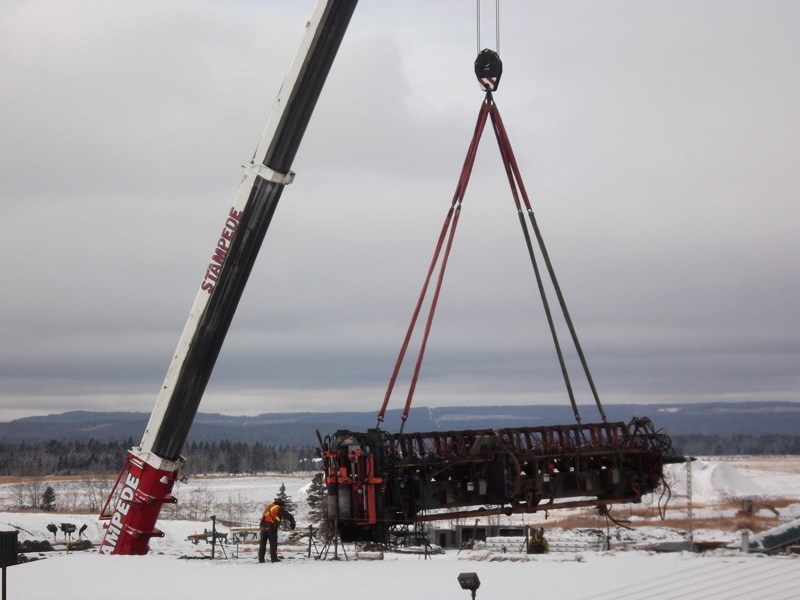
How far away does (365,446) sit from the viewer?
19844mm

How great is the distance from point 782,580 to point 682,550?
526 centimetres

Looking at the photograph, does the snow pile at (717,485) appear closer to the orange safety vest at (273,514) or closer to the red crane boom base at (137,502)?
the red crane boom base at (137,502)

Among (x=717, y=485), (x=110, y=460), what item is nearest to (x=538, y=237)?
(x=717, y=485)

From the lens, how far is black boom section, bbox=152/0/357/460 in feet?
81.9

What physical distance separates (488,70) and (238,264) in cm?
763

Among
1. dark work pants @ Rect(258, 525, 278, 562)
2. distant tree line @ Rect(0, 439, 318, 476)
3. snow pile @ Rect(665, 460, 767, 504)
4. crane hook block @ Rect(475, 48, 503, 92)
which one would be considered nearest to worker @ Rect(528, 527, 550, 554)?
dark work pants @ Rect(258, 525, 278, 562)

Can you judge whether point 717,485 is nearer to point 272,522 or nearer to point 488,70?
point 272,522

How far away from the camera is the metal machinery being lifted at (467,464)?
19.8 meters

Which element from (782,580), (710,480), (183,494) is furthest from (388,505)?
(183,494)

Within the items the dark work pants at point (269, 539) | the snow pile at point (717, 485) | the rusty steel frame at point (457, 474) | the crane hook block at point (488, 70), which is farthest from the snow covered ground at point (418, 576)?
the snow pile at point (717, 485)

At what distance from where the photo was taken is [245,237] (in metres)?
25.5

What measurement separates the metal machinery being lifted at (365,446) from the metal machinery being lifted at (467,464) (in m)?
0.02

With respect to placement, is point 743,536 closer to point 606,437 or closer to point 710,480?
point 606,437

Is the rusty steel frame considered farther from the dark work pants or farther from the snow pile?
the snow pile
